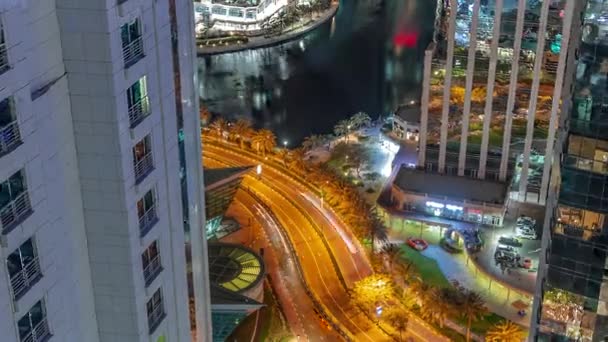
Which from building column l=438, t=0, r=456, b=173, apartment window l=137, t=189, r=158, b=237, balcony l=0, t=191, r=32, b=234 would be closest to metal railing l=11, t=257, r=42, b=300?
balcony l=0, t=191, r=32, b=234

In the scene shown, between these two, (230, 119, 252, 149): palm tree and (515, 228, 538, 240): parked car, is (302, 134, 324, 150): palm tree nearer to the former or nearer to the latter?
(230, 119, 252, 149): palm tree

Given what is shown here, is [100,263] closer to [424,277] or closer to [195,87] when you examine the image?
[195,87]

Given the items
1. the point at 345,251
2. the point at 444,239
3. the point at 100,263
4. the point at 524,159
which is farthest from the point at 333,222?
the point at 100,263

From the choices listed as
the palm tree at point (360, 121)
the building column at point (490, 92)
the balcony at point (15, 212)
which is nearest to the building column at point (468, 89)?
the building column at point (490, 92)

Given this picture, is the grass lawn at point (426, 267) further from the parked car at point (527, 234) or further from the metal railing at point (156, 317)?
the metal railing at point (156, 317)

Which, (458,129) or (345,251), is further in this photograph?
(458,129)
